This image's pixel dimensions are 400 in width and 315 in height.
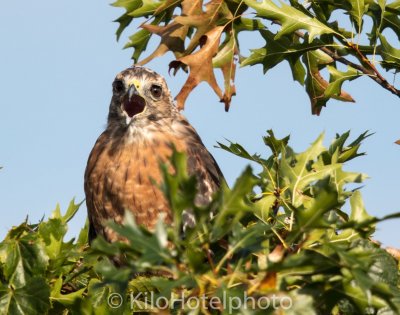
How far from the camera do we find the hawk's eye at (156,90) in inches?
316

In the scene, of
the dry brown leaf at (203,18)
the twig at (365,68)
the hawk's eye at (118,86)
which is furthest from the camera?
the hawk's eye at (118,86)

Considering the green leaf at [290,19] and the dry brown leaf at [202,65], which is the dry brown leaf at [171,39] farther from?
the green leaf at [290,19]

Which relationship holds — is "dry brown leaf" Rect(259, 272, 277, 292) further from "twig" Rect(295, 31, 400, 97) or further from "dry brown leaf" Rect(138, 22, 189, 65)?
"dry brown leaf" Rect(138, 22, 189, 65)

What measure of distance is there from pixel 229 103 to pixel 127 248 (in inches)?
130

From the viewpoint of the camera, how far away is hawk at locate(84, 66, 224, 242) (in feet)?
23.1

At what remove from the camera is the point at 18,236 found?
450 cm

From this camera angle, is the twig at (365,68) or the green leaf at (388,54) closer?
the twig at (365,68)

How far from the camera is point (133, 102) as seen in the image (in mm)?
8070

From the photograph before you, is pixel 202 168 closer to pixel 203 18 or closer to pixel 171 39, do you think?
pixel 171 39

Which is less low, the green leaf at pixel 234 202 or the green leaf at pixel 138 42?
the green leaf at pixel 138 42

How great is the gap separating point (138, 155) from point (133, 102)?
90 centimetres

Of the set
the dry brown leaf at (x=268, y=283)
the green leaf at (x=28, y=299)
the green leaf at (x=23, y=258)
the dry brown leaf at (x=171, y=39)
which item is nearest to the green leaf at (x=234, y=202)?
the dry brown leaf at (x=268, y=283)

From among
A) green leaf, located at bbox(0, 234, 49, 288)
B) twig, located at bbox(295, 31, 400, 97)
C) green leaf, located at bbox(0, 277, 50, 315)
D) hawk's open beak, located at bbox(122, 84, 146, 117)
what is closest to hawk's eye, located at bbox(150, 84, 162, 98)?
hawk's open beak, located at bbox(122, 84, 146, 117)

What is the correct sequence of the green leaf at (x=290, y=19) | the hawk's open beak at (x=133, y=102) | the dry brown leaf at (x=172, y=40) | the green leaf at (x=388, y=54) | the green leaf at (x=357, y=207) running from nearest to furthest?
the green leaf at (x=357, y=207) → the green leaf at (x=290, y=19) → the green leaf at (x=388, y=54) → the dry brown leaf at (x=172, y=40) → the hawk's open beak at (x=133, y=102)
